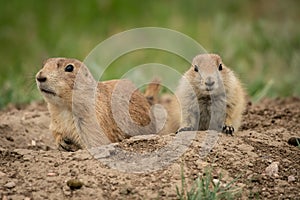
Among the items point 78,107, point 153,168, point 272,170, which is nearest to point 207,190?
point 153,168

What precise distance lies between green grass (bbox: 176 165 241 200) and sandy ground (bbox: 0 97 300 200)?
0.24 ft

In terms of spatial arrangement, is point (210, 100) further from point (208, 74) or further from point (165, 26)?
point (165, 26)

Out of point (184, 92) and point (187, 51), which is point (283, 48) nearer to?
point (187, 51)

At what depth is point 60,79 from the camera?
17.0 feet

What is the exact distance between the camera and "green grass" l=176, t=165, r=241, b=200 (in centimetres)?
405

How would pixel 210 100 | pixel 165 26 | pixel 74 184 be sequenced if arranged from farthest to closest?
pixel 165 26, pixel 210 100, pixel 74 184

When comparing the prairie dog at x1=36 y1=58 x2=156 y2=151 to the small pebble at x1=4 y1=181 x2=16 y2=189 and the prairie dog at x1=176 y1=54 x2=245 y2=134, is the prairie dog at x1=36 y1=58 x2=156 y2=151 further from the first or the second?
the small pebble at x1=4 y1=181 x2=16 y2=189

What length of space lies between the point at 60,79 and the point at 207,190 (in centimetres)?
170

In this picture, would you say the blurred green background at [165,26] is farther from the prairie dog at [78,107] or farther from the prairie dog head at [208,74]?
the prairie dog at [78,107]

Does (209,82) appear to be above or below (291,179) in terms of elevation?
above

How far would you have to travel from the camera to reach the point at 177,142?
4914 millimetres

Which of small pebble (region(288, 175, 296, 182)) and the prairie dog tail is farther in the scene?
the prairie dog tail

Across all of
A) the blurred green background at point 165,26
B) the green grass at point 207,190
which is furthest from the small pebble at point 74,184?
the blurred green background at point 165,26

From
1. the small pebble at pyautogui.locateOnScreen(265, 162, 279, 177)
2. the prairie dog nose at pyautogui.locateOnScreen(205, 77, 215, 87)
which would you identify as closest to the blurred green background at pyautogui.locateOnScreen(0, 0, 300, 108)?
the prairie dog nose at pyautogui.locateOnScreen(205, 77, 215, 87)
